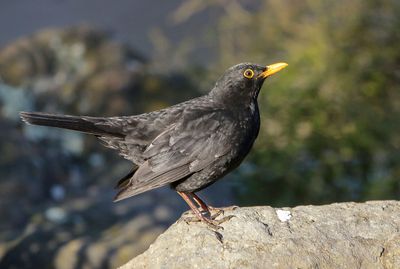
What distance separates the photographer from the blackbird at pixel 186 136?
5406 mm

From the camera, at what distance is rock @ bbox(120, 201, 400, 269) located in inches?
183

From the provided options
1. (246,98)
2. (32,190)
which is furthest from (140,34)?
(246,98)

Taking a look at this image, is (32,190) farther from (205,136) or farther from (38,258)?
(205,136)

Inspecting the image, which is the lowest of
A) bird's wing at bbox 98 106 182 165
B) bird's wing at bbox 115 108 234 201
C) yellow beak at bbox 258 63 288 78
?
bird's wing at bbox 115 108 234 201

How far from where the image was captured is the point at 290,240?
478cm

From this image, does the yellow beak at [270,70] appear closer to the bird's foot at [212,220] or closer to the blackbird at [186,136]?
the blackbird at [186,136]

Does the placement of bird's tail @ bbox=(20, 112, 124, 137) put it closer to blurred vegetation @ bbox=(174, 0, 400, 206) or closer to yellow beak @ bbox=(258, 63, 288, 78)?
yellow beak @ bbox=(258, 63, 288, 78)

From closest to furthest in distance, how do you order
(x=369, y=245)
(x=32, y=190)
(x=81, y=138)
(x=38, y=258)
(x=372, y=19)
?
(x=369, y=245)
(x=38, y=258)
(x=32, y=190)
(x=81, y=138)
(x=372, y=19)

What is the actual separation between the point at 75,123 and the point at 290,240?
172cm

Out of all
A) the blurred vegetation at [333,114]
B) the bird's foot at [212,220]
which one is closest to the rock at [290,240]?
the bird's foot at [212,220]

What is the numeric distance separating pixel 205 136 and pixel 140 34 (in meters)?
7.50

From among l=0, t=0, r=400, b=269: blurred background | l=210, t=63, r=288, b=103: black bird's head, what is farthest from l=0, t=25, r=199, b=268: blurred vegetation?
l=210, t=63, r=288, b=103: black bird's head

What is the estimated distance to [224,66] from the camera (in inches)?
433

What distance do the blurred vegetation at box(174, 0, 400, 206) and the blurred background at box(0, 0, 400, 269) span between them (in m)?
0.01
